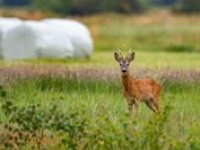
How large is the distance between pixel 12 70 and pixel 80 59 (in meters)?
11.2

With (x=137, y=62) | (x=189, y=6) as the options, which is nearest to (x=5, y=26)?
(x=137, y=62)

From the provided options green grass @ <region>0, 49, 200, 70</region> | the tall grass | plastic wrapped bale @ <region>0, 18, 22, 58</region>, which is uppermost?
plastic wrapped bale @ <region>0, 18, 22, 58</region>

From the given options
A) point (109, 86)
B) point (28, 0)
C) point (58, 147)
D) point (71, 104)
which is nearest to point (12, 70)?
point (109, 86)

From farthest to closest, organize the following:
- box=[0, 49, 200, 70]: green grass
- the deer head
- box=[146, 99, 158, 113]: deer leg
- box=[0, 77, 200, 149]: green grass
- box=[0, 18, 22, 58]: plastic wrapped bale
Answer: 1. box=[0, 18, 22, 58]: plastic wrapped bale
2. box=[0, 49, 200, 70]: green grass
3. box=[146, 99, 158, 113]: deer leg
4. the deer head
5. box=[0, 77, 200, 149]: green grass

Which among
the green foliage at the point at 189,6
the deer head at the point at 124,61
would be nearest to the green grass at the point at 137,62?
the deer head at the point at 124,61

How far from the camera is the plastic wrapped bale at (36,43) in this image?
26828 millimetres

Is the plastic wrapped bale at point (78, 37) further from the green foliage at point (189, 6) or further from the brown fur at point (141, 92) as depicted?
the green foliage at point (189, 6)

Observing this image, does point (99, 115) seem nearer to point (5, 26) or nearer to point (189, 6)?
point (5, 26)

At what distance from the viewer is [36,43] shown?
27156 millimetres

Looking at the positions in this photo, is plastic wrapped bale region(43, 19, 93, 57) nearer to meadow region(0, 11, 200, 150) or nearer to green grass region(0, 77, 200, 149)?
meadow region(0, 11, 200, 150)

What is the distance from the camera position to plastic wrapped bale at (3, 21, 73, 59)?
88.0 ft

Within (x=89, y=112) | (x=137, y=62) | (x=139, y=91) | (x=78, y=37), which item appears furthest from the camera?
(x=78, y=37)

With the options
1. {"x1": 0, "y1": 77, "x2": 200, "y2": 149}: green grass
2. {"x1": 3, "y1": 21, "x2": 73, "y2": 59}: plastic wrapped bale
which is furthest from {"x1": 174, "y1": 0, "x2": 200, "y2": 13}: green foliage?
{"x1": 0, "y1": 77, "x2": 200, "y2": 149}: green grass

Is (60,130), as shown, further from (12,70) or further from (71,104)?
(12,70)
